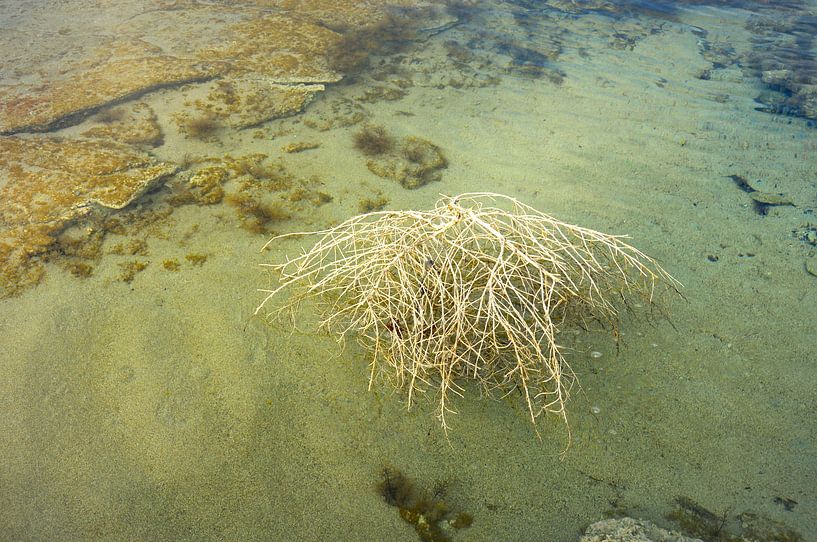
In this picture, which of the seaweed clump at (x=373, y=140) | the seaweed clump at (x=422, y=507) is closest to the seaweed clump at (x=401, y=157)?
the seaweed clump at (x=373, y=140)

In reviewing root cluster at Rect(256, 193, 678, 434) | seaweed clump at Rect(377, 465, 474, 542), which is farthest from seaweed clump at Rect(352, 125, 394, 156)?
seaweed clump at Rect(377, 465, 474, 542)

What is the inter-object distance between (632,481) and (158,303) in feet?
7.98

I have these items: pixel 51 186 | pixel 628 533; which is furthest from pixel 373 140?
pixel 628 533

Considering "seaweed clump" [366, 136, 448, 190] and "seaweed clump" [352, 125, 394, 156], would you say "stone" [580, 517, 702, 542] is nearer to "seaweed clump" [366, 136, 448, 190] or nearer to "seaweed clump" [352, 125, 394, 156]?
"seaweed clump" [366, 136, 448, 190]

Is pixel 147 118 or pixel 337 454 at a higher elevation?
pixel 147 118

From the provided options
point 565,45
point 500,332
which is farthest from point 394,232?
point 565,45

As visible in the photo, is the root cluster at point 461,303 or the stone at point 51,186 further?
the stone at point 51,186

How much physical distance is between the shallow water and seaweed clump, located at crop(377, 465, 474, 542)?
36 millimetres

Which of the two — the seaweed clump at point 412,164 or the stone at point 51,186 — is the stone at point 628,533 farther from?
the stone at point 51,186

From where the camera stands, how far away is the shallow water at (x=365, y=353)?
2.13 meters

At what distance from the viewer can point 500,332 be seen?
8.19 feet

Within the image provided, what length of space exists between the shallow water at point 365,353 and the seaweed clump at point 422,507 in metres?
0.04

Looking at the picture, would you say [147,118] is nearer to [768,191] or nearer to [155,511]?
[155,511]

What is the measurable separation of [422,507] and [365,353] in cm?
82
